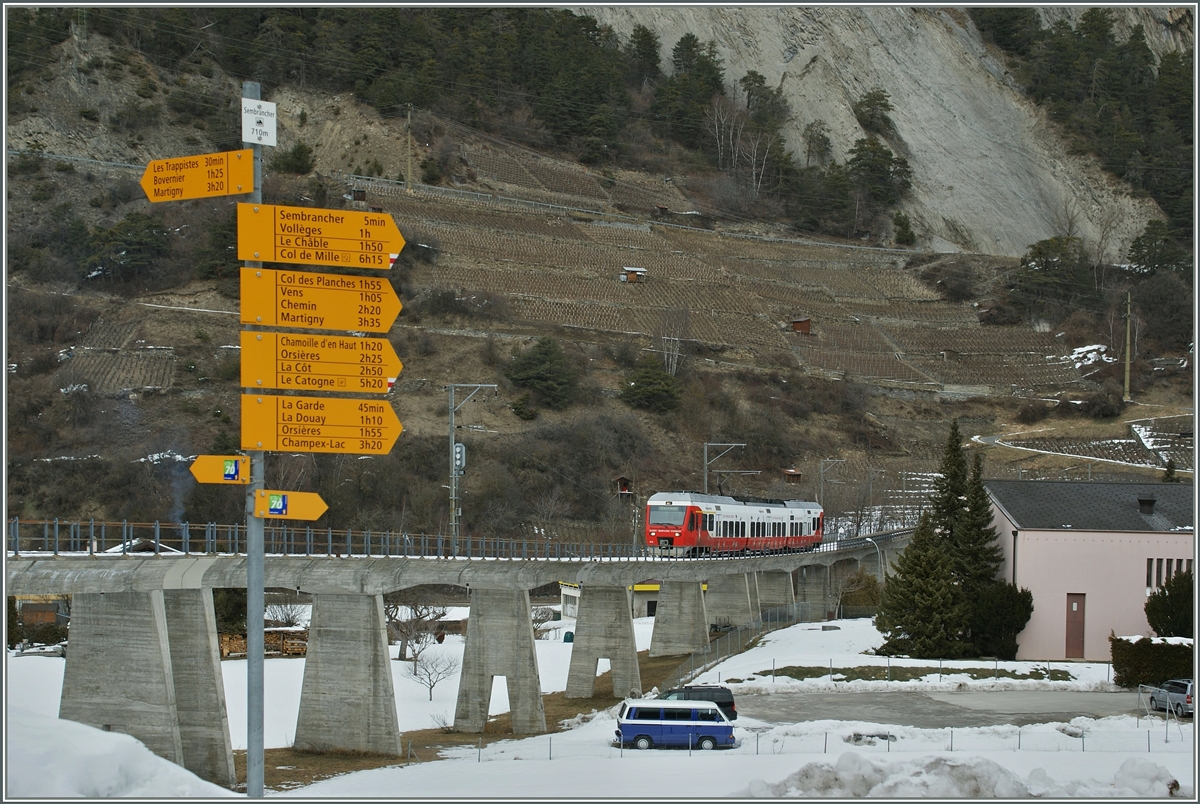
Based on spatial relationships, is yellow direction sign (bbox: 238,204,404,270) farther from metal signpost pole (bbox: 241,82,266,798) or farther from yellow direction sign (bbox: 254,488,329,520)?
yellow direction sign (bbox: 254,488,329,520)

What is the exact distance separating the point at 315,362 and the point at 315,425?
2.68 ft

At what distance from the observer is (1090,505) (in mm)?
51344

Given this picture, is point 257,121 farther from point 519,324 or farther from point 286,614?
point 519,324

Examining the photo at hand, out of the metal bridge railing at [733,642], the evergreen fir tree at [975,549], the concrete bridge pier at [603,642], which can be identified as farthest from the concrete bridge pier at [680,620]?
the evergreen fir tree at [975,549]

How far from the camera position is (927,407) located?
121 meters

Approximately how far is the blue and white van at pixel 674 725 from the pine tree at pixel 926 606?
17106 millimetres

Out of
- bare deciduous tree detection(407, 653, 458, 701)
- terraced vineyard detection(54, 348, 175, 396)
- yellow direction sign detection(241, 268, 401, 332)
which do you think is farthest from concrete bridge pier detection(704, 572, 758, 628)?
yellow direction sign detection(241, 268, 401, 332)

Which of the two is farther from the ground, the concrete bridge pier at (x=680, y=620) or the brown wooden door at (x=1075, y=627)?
the brown wooden door at (x=1075, y=627)

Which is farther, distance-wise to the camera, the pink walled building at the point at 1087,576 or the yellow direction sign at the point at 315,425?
→ the pink walled building at the point at 1087,576

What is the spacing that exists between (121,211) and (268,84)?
136 feet

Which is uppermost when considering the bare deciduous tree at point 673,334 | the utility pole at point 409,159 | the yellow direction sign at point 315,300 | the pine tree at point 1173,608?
the utility pole at point 409,159

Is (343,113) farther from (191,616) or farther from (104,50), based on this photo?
(191,616)

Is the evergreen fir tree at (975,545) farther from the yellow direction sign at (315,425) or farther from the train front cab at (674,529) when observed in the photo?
the yellow direction sign at (315,425)

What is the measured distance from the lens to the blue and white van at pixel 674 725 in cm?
3128
